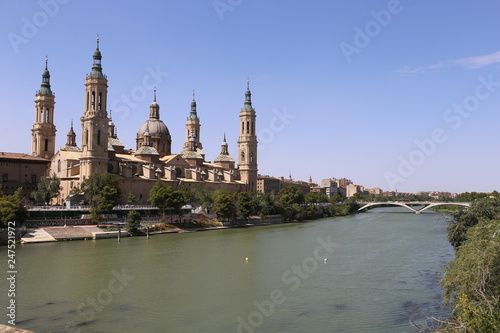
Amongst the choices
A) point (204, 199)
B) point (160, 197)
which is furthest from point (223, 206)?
point (160, 197)

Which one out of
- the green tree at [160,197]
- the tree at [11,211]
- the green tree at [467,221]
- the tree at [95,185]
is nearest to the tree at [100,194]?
the tree at [95,185]

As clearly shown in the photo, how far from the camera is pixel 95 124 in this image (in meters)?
52.5

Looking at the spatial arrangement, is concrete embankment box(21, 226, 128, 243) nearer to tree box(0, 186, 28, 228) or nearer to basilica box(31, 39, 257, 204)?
tree box(0, 186, 28, 228)

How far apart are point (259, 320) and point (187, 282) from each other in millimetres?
7183

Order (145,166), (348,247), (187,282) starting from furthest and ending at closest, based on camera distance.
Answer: (145,166) → (348,247) → (187,282)

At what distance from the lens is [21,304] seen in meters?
18.4

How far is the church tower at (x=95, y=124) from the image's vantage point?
51.8 metres

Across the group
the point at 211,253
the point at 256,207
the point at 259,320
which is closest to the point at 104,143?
the point at 256,207

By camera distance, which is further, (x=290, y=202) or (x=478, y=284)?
(x=290, y=202)

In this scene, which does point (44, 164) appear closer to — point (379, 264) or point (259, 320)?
point (379, 264)

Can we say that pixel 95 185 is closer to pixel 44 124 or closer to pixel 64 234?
pixel 64 234

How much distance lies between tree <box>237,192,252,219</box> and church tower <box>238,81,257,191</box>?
2163 centimetres

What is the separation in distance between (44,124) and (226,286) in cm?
4571

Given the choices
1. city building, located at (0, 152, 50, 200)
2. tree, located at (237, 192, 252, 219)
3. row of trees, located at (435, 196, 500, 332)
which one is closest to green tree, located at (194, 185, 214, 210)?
tree, located at (237, 192, 252, 219)
